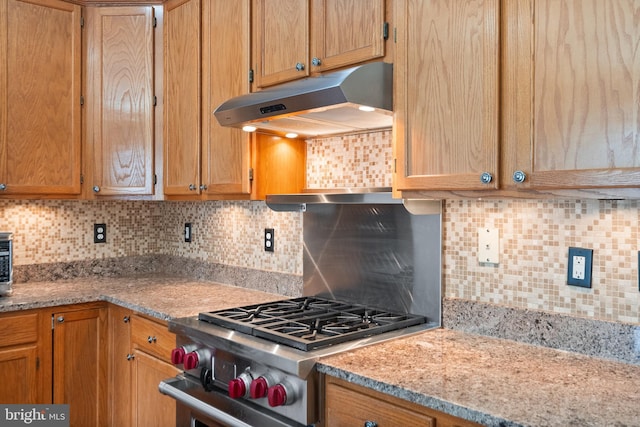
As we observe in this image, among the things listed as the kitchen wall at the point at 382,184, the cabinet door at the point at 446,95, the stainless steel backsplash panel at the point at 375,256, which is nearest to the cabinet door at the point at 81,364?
the kitchen wall at the point at 382,184

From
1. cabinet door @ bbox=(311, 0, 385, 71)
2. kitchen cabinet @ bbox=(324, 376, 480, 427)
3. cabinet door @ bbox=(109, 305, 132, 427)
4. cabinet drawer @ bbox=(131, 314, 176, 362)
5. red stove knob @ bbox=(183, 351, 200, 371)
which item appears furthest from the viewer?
cabinet door @ bbox=(109, 305, 132, 427)

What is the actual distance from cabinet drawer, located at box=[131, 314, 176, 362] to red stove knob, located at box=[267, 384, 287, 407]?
79 cm

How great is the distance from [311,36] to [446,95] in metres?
0.67

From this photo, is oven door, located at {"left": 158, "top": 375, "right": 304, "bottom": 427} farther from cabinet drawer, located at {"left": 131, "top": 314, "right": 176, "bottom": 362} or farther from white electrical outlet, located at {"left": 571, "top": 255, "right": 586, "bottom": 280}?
white electrical outlet, located at {"left": 571, "top": 255, "right": 586, "bottom": 280}

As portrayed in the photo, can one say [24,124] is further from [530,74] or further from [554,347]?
[554,347]

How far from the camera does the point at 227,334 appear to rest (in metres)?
1.85

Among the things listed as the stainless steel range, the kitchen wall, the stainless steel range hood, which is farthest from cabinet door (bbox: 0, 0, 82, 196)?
the stainless steel range

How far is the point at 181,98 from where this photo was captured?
2.69m

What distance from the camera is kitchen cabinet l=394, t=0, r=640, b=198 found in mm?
1263

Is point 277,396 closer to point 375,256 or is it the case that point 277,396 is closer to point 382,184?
point 375,256

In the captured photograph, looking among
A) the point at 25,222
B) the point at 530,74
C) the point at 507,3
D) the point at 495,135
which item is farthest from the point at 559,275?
the point at 25,222

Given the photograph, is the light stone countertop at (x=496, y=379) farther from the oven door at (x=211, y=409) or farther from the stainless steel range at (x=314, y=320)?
the oven door at (x=211, y=409)

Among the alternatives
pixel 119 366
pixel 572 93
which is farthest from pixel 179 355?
pixel 572 93

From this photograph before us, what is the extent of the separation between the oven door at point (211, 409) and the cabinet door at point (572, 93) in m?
1.02
